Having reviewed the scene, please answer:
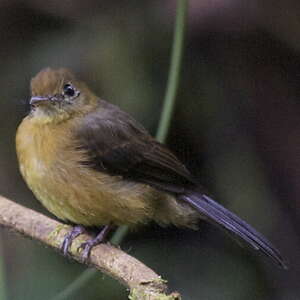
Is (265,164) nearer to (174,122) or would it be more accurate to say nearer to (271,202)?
(271,202)

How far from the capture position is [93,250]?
177 inches

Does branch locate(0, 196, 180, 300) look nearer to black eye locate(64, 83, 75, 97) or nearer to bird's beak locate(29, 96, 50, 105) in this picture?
bird's beak locate(29, 96, 50, 105)

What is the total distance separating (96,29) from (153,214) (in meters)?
1.93

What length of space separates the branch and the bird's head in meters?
0.58

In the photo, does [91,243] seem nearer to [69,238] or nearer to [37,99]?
[69,238]

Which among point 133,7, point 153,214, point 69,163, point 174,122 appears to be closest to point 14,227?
point 69,163

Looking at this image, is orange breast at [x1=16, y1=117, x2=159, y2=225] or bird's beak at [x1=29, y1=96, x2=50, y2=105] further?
bird's beak at [x1=29, y1=96, x2=50, y2=105]

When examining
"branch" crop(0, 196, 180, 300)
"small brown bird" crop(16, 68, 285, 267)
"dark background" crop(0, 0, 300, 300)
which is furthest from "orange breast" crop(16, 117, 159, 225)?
"dark background" crop(0, 0, 300, 300)

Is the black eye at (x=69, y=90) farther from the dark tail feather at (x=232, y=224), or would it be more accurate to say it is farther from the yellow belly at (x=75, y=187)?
the dark tail feather at (x=232, y=224)

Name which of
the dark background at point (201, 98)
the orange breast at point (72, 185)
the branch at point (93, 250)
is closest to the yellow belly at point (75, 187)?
the orange breast at point (72, 185)

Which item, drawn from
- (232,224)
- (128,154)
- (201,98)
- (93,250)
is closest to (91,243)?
(93,250)

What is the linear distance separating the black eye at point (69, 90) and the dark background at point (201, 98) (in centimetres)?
107

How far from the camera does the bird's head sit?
4879 millimetres

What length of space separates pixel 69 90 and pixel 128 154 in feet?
1.43
